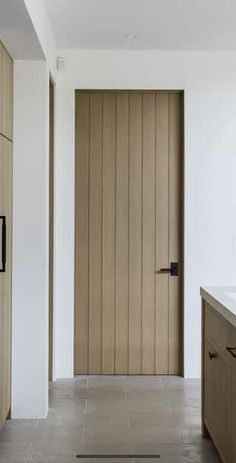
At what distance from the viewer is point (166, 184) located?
5.34m

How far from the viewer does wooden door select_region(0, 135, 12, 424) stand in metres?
3.81

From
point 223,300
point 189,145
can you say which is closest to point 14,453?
point 223,300

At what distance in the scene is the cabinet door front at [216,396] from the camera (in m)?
3.16

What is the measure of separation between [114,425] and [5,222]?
54.3 inches

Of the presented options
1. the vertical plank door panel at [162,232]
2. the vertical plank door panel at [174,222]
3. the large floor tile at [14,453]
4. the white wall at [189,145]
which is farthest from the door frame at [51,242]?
the large floor tile at [14,453]

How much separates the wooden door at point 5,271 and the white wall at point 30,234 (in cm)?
8

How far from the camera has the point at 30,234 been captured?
165 inches

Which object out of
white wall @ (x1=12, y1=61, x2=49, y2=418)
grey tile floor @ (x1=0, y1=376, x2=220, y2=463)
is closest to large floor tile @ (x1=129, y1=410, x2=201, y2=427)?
grey tile floor @ (x1=0, y1=376, x2=220, y2=463)

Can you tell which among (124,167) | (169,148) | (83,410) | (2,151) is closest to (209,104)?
(169,148)

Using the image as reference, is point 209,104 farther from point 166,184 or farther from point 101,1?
point 101,1

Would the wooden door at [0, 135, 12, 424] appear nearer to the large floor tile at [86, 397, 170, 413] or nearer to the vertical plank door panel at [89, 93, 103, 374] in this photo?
the large floor tile at [86, 397, 170, 413]

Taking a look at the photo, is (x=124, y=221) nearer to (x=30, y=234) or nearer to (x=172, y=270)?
(x=172, y=270)

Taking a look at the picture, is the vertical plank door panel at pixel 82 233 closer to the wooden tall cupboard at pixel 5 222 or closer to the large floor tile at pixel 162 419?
the large floor tile at pixel 162 419

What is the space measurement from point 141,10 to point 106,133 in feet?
4.24
